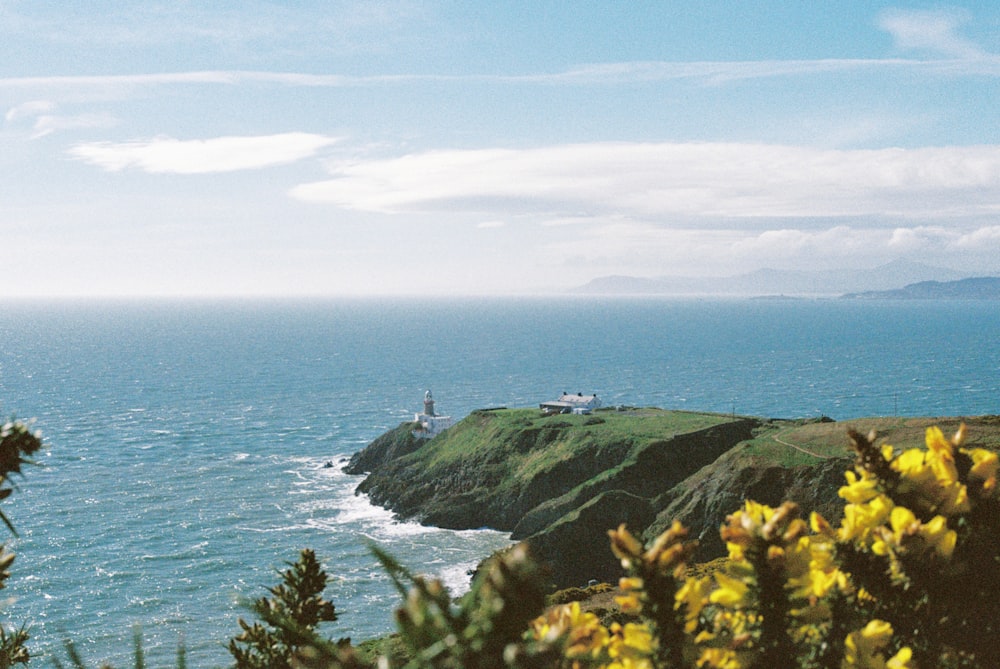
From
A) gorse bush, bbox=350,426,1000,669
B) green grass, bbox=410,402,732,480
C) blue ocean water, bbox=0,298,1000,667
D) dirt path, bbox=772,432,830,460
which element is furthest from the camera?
green grass, bbox=410,402,732,480

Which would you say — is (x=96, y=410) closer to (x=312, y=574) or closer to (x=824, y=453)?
(x=824, y=453)

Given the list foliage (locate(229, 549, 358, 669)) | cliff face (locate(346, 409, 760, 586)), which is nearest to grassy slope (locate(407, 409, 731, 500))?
cliff face (locate(346, 409, 760, 586))

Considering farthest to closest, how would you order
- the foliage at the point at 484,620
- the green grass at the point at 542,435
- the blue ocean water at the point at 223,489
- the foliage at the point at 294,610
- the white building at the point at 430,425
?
the white building at the point at 430,425 → the green grass at the point at 542,435 → the blue ocean water at the point at 223,489 → the foliage at the point at 294,610 → the foliage at the point at 484,620

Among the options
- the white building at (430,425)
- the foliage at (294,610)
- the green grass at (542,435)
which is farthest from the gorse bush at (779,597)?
the white building at (430,425)

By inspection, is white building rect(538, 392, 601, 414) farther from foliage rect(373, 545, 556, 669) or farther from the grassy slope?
foliage rect(373, 545, 556, 669)

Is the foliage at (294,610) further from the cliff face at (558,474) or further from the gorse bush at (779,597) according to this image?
the cliff face at (558,474)

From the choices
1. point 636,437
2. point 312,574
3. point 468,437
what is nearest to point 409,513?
point 468,437

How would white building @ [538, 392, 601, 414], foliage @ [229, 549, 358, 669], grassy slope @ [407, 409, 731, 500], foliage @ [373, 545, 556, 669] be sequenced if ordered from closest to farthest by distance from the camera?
foliage @ [373, 545, 556, 669]
foliage @ [229, 549, 358, 669]
grassy slope @ [407, 409, 731, 500]
white building @ [538, 392, 601, 414]

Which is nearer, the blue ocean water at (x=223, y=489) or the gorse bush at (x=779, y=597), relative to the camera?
the gorse bush at (x=779, y=597)

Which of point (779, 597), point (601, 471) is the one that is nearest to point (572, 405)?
point (601, 471)

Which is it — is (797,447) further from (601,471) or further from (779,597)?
(779,597)
